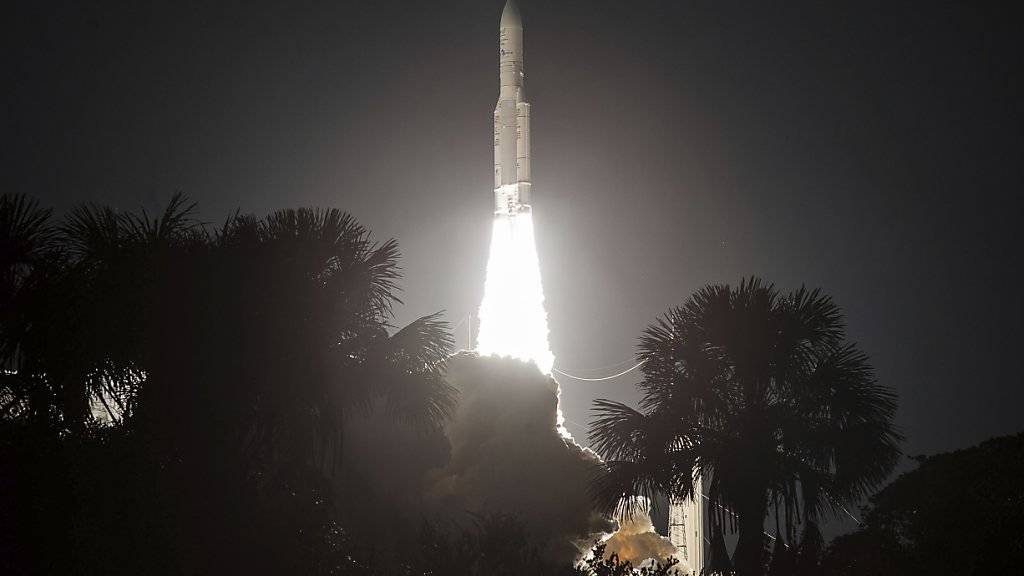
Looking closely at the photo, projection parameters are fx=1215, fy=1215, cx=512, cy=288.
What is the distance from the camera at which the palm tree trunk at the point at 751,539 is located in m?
25.5

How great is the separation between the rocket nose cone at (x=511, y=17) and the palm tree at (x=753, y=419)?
134ft

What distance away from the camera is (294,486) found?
88.0 feet

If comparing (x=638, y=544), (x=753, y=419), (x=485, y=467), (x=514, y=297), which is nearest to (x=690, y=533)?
(x=638, y=544)

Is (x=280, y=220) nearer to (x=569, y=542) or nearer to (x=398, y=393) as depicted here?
(x=398, y=393)

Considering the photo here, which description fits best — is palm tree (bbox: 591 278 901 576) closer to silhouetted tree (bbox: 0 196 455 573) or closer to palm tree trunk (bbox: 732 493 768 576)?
palm tree trunk (bbox: 732 493 768 576)

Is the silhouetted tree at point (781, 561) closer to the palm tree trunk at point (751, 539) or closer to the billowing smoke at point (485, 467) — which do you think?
the palm tree trunk at point (751, 539)

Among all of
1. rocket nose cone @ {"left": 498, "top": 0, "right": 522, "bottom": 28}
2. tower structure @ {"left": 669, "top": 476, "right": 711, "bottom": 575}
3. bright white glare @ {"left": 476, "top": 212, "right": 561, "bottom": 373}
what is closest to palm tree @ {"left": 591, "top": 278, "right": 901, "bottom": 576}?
tower structure @ {"left": 669, "top": 476, "right": 711, "bottom": 575}

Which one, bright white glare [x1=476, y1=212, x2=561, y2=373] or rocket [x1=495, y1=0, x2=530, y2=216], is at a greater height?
rocket [x1=495, y1=0, x2=530, y2=216]

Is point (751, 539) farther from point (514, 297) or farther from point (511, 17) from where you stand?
point (511, 17)

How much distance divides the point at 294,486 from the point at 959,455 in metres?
14.5

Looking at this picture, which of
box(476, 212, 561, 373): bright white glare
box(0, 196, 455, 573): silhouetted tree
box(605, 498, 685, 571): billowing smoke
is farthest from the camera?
box(476, 212, 561, 373): bright white glare

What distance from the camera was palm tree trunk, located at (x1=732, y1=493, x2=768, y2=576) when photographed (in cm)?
2545

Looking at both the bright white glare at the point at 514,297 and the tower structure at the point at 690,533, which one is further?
the bright white glare at the point at 514,297

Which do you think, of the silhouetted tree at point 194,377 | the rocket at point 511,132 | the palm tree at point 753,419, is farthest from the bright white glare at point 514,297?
the palm tree at point 753,419
